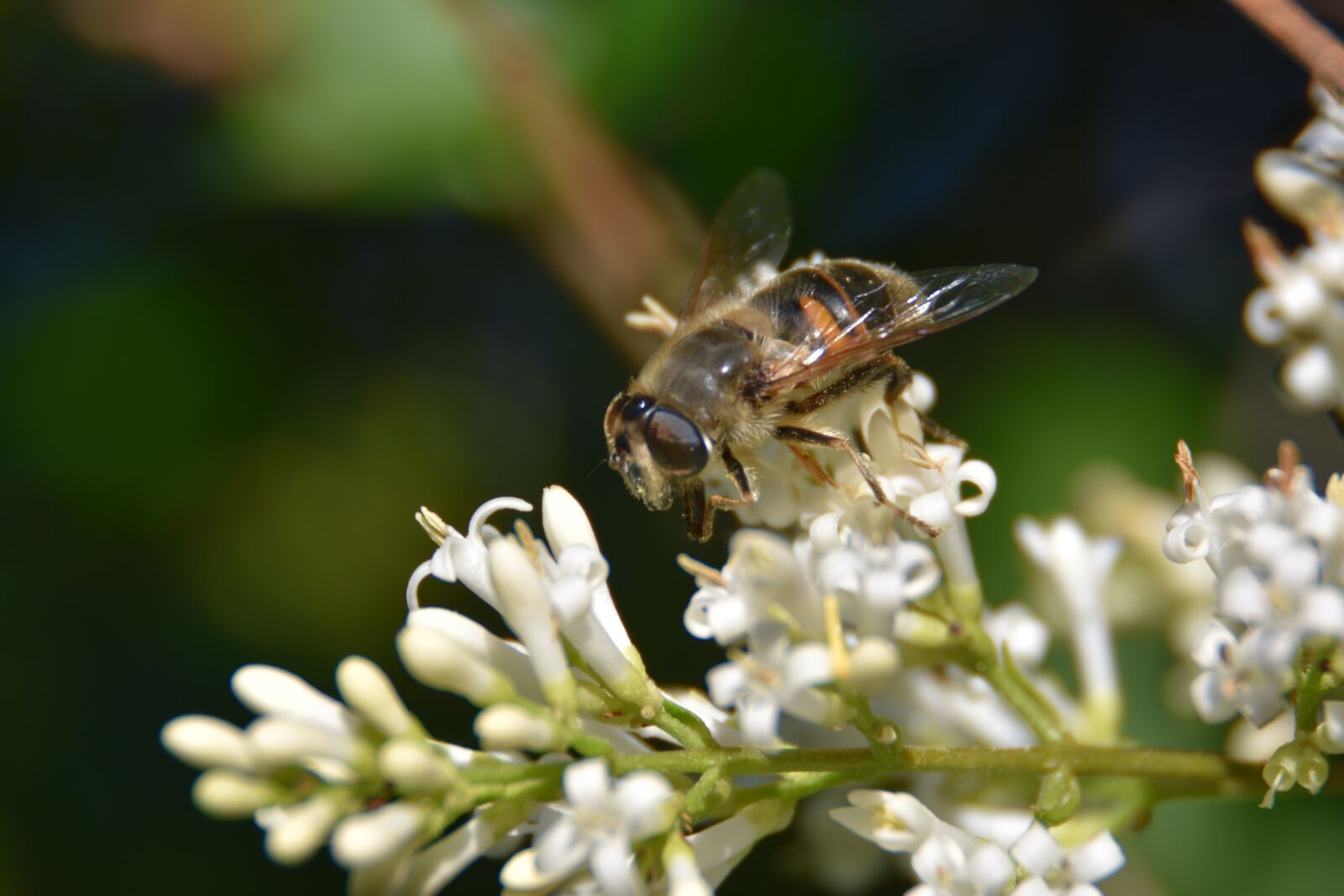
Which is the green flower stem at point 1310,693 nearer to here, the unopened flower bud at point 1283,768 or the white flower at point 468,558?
the unopened flower bud at point 1283,768

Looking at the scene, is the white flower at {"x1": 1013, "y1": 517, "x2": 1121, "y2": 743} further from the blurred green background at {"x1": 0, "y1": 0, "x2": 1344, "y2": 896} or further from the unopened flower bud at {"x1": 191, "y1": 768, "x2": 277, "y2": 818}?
the unopened flower bud at {"x1": 191, "y1": 768, "x2": 277, "y2": 818}

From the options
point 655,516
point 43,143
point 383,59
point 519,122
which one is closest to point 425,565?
point 655,516

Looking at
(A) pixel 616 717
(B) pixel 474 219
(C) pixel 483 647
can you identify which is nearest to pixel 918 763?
(A) pixel 616 717

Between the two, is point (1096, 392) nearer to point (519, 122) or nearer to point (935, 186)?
point (935, 186)

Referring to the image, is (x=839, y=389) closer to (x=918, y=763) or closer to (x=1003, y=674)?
(x=1003, y=674)

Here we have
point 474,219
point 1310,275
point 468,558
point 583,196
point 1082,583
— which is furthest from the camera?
point 474,219

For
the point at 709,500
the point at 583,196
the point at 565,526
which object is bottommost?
the point at 709,500

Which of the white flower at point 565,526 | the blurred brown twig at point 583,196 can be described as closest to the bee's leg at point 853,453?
the white flower at point 565,526

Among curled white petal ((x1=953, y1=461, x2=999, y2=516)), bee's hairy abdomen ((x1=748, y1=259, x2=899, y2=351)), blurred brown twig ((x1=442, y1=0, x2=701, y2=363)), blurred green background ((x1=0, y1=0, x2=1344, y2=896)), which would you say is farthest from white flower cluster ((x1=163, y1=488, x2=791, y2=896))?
blurred brown twig ((x1=442, y1=0, x2=701, y2=363))
